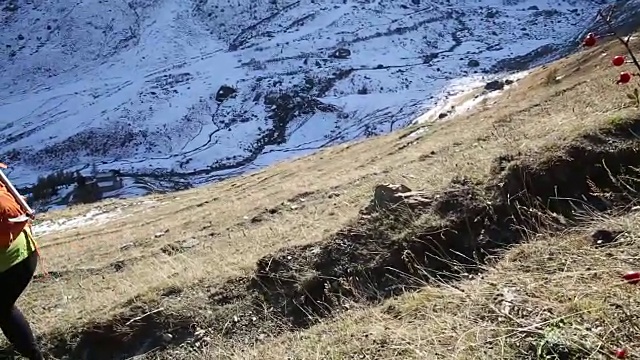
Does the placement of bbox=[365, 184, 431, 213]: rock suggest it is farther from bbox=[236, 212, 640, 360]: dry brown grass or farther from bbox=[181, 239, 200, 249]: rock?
bbox=[181, 239, 200, 249]: rock

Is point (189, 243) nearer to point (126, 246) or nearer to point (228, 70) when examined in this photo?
point (126, 246)

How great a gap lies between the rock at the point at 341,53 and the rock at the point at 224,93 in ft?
38.6

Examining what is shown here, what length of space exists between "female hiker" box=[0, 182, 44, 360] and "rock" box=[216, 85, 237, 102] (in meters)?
50.3

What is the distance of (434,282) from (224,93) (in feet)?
169

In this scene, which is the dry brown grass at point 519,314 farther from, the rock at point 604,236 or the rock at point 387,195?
the rock at point 387,195

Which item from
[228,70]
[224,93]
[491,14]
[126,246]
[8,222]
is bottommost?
[491,14]

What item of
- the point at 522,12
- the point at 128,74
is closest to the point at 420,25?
the point at 522,12

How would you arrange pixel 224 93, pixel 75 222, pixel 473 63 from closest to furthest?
1. pixel 75 222
2. pixel 224 93
3. pixel 473 63

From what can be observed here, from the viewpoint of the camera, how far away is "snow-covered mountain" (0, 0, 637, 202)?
155ft

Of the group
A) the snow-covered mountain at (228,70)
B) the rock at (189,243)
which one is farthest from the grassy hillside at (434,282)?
the snow-covered mountain at (228,70)

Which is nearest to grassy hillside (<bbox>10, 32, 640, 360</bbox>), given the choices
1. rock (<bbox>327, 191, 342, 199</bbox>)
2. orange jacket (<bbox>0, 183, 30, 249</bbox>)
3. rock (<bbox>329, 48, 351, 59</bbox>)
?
orange jacket (<bbox>0, 183, 30, 249</bbox>)

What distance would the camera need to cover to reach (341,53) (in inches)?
2334

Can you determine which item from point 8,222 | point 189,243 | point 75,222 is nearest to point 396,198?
point 8,222

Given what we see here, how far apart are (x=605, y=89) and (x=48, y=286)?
762 cm
